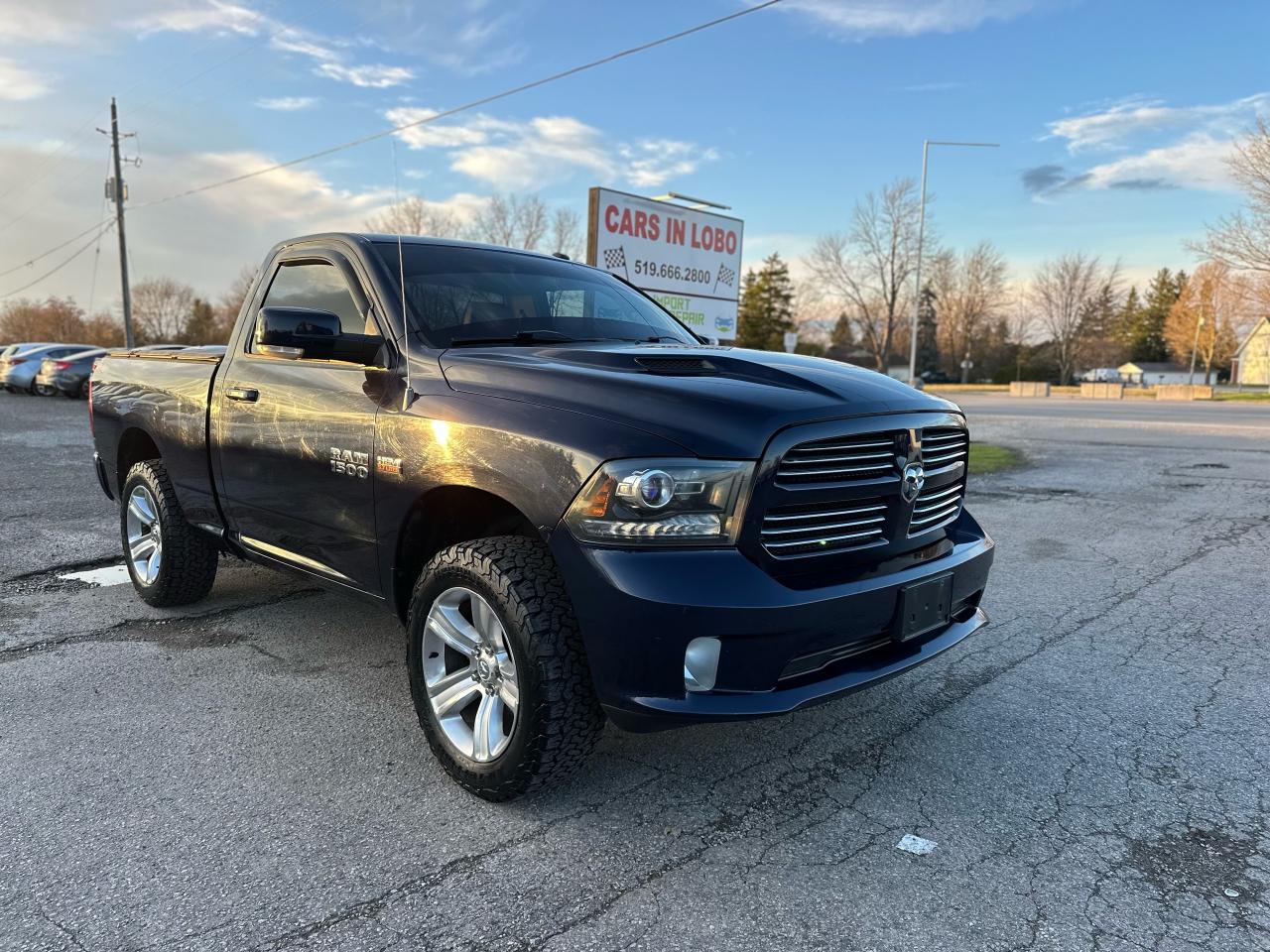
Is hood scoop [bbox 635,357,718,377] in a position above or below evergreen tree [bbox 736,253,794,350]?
below

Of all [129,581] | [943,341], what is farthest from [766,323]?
[129,581]

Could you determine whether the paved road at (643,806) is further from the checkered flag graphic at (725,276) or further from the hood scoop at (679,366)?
the checkered flag graphic at (725,276)

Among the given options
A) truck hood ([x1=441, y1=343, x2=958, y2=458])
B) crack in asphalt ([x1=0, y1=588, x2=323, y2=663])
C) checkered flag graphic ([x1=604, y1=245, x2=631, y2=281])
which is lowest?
crack in asphalt ([x1=0, y1=588, x2=323, y2=663])

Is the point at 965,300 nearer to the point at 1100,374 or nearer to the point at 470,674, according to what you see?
the point at 1100,374

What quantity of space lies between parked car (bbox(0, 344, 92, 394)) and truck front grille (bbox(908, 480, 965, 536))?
94.0ft

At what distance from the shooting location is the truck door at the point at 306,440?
340cm

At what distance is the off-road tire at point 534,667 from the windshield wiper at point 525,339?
96 cm

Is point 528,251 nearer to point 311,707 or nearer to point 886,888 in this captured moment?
point 311,707

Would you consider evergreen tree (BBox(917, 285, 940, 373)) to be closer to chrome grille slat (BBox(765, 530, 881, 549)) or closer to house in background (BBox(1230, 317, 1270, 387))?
house in background (BBox(1230, 317, 1270, 387))

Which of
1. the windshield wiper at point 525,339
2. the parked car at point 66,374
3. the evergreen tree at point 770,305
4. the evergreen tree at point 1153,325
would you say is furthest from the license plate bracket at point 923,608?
the evergreen tree at point 1153,325

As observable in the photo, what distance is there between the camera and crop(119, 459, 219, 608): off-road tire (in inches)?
185

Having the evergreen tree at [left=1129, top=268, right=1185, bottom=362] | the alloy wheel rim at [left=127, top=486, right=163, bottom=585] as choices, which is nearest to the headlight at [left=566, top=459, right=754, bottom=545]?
the alloy wheel rim at [left=127, top=486, right=163, bottom=585]

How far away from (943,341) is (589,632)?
3727 inches

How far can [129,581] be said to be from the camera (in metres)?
5.57
